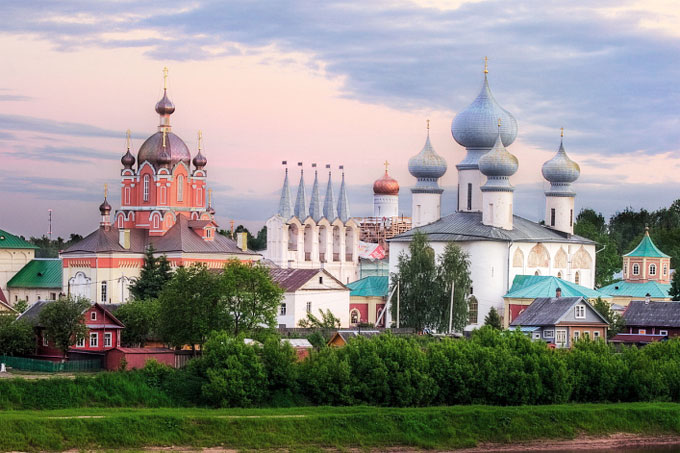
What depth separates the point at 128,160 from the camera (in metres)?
61.7

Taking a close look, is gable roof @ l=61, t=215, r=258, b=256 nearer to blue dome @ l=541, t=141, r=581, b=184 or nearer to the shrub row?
blue dome @ l=541, t=141, r=581, b=184

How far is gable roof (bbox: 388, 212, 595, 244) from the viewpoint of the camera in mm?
56062

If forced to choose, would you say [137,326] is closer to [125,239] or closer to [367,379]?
[367,379]

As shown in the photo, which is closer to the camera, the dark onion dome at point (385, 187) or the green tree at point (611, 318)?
the green tree at point (611, 318)

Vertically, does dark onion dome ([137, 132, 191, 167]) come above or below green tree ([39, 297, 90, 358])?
above

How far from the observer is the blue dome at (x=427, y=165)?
62.1 metres

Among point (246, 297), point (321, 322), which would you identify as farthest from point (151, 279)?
point (246, 297)

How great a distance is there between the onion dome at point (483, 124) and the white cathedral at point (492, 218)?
4 cm

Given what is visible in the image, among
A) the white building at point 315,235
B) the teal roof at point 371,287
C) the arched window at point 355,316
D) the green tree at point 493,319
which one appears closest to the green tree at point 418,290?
the green tree at point 493,319

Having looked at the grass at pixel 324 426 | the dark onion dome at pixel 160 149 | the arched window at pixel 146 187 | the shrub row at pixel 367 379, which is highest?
the dark onion dome at pixel 160 149

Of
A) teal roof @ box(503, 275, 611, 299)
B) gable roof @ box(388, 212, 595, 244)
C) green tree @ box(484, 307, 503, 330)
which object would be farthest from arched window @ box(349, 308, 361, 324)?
teal roof @ box(503, 275, 611, 299)

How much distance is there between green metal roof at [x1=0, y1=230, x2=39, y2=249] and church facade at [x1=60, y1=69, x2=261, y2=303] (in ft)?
11.0

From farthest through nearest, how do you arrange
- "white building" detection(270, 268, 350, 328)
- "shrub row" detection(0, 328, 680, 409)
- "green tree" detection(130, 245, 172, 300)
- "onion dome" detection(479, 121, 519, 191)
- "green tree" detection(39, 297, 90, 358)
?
"onion dome" detection(479, 121, 519, 191) < "green tree" detection(130, 245, 172, 300) < "white building" detection(270, 268, 350, 328) < "green tree" detection(39, 297, 90, 358) < "shrub row" detection(0, 328, 680, 409)

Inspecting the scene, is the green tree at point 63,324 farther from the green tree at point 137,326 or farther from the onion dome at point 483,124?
the onion dome at point 483,124
